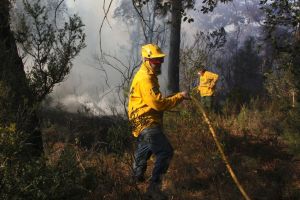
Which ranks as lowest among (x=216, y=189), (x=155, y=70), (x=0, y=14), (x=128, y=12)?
(x=216, y=189)

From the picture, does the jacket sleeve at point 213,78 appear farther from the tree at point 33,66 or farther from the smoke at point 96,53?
the smoke at point 96,53

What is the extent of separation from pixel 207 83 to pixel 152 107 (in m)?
7.71

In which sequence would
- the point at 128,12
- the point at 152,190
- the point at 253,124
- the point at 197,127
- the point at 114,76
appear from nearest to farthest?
the point at 152,190 < the point at 197,127 < the point at 253,124 < the point at 114,76 < the point at 128,12

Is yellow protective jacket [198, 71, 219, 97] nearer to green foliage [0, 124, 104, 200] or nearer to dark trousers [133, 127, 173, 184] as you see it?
dark trousers [133, 127, 173, 184]

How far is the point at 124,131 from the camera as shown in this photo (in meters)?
4.72

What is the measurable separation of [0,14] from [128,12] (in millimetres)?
42375

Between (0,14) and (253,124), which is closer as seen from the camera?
(0,14)

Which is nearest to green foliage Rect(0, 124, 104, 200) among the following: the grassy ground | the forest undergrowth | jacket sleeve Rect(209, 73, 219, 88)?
the forest undergrowth

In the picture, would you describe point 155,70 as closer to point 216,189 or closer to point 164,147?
point 164,147

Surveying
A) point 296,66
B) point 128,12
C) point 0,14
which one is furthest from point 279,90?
point 128,12

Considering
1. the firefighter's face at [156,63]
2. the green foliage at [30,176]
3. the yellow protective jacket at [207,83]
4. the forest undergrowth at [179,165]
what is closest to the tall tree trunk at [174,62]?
the yellow protective jacket at [207,83]

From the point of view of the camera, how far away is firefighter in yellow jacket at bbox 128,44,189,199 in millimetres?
5445

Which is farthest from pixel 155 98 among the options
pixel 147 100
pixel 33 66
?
pixel 33 66

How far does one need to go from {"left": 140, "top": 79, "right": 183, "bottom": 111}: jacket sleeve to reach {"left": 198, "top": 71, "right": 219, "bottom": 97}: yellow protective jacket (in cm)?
735
